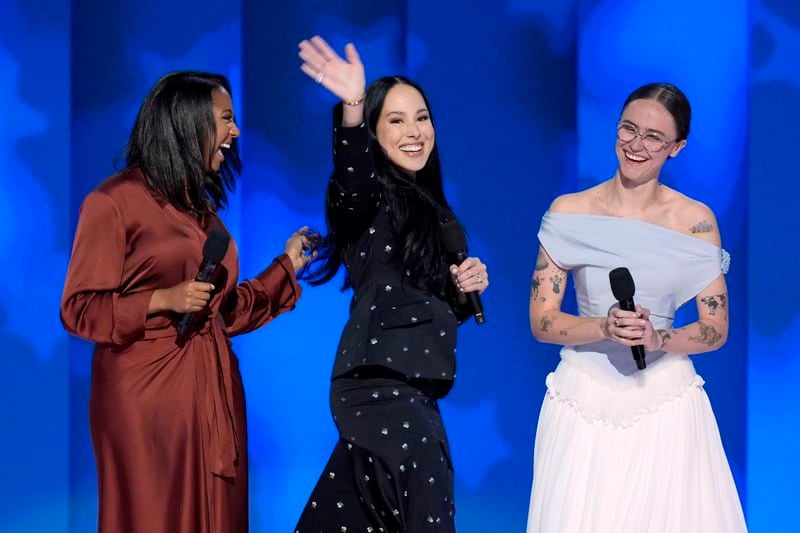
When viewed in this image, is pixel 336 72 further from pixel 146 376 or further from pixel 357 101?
pixel 146 376

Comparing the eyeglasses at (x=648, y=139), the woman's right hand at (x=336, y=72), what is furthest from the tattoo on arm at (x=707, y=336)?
the woman's right hand at (x=336, y=72)

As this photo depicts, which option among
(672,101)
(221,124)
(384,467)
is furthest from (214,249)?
(672,101)

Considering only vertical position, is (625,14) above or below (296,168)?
above

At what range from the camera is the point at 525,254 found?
5066mm

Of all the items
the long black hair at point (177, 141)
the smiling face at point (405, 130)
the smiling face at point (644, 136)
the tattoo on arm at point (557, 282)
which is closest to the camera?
the long black hair at point (177, 141)

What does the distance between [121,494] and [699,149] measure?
2.64 meters

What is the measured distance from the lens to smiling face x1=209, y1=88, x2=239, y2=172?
126 inches

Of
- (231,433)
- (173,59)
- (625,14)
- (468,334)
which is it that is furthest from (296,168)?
A: (231,433)

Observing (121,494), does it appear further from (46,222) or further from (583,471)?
(46,222)

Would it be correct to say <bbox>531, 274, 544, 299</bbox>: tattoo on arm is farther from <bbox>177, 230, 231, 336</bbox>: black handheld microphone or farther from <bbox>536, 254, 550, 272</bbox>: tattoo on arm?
<bbox>177, 230, 231, 336</bbox>: black handheld microphone

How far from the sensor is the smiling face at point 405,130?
10.6 ft

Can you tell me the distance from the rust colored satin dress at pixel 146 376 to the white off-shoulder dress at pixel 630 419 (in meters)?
0.97

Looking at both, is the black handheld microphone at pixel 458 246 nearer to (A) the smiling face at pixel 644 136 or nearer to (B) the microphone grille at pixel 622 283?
(B) the microphone grille at pixel 622 283

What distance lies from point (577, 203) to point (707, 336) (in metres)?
0.56
